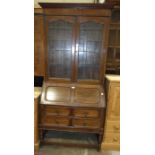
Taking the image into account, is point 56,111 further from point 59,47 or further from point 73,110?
point 59,47

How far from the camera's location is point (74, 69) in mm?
2432

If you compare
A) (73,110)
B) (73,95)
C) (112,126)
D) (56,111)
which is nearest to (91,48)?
(73,95)

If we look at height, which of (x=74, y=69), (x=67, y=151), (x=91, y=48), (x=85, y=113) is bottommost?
(x=67, y=151)

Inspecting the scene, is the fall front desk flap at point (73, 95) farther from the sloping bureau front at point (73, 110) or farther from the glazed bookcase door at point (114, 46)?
the glazed bookcase door at point (114, 46)

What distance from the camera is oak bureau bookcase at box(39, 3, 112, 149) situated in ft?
7.56

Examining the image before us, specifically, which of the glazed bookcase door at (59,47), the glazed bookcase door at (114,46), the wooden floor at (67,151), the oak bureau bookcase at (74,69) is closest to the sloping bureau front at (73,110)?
the oak bureau bookcase at (74,69)

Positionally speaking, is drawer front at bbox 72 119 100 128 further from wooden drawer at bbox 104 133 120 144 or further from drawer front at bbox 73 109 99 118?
wooden drawer at bbox 104 133 120 144

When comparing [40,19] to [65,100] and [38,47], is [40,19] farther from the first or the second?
[65,100]

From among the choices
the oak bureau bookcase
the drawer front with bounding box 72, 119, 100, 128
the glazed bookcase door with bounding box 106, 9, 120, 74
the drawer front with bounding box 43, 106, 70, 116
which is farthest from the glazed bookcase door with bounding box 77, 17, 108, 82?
the drawer front with bounding box 72, 119, 100, 128

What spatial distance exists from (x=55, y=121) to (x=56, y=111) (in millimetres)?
153
